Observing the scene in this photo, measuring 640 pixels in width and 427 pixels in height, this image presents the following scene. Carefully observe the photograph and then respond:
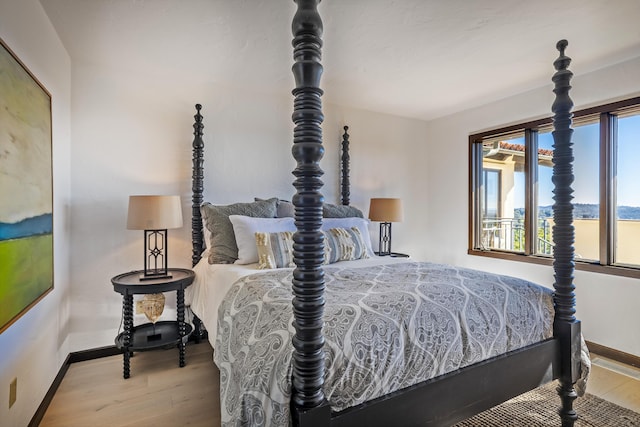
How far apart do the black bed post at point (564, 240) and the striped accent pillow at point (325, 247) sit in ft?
4.46

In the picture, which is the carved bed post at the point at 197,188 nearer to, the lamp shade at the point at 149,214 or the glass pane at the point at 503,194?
the lamp shade at the point at 149,214

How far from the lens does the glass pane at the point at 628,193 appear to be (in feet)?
9.23

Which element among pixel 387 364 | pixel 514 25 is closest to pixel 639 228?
pixel 514 25

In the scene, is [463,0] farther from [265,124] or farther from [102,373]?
[102,373]

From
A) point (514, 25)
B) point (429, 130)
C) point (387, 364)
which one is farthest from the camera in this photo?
point (429, 130)

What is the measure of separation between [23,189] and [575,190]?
4.14 metres

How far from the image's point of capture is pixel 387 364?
1.29 meters

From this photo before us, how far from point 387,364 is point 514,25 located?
2.25 metres

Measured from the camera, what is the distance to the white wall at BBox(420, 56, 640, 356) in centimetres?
274

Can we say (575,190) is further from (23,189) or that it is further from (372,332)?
(23,189)

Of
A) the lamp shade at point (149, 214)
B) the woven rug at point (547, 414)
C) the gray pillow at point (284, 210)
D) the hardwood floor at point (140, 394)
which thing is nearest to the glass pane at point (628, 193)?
the woven rug at point (547, 414)

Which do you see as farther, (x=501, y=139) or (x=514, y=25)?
(x=501, y=139)

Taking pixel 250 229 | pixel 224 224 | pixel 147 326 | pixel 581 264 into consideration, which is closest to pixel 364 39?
pixel 250 229

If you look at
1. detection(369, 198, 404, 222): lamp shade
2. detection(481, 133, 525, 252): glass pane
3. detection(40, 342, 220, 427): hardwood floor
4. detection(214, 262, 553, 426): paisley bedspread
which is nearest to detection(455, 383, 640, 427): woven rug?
detection(214, 262, 553, 426): paisley bedspread
